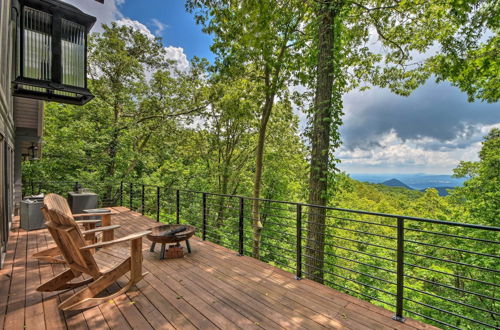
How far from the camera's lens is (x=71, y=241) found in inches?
89.4

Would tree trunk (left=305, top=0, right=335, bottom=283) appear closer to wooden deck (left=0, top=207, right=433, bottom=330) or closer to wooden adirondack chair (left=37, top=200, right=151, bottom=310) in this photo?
wooden deck (left=0, top=207, right=433, bottom=330)

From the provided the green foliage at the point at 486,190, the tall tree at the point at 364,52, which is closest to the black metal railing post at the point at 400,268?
the tall tree at the point at 364,52

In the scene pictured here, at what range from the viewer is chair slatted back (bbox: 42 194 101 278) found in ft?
7.45

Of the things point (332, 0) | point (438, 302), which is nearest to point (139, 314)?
point (332, 0)

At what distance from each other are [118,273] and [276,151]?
10.9 m

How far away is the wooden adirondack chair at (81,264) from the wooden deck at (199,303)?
0.34 feet

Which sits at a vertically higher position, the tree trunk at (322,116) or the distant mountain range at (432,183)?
the tree trunk at (322,116)

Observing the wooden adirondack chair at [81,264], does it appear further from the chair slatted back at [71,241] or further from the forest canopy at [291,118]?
the forest canopy at [291,118]

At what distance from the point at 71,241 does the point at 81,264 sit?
0.28 m

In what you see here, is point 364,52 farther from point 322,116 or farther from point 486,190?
point 486,190

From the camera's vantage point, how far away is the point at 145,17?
37.5ft

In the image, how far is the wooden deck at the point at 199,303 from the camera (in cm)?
216

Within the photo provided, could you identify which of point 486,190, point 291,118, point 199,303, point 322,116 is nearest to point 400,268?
point 199,303

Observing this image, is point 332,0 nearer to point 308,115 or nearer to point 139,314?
point 308,115
